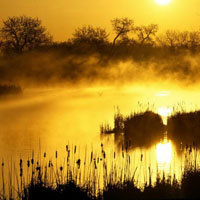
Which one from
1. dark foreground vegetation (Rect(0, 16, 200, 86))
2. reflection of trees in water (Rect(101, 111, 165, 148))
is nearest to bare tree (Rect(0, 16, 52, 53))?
dark foreground vegetation (Rect(0, 16, 200, 86))

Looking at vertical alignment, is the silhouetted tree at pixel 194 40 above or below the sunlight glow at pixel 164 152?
above

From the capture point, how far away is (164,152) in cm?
1215

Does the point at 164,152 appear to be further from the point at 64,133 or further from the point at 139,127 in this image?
the point at 64,133

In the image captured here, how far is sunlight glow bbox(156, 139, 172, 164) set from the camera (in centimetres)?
1062

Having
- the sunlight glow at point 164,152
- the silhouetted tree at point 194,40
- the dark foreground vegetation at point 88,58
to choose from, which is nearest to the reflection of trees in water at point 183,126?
the sunlight glow at point 164,152

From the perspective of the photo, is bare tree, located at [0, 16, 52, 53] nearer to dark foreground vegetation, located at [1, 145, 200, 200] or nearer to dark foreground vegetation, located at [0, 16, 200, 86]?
dark foreground vegetation, located at [0, 16, 200, 86]

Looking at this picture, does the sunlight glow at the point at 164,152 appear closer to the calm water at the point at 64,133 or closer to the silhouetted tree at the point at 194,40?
the calm water at the point at 64,133

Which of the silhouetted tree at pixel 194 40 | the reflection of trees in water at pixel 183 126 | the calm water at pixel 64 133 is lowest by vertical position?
the calm water at pixel 64 133

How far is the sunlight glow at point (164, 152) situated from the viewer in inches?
418

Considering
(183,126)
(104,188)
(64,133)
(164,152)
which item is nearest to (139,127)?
(183,126)

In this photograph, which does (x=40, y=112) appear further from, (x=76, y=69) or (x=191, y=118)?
(x=76, y=69)

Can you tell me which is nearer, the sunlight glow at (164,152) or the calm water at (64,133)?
the sunlight glow at (164,152)

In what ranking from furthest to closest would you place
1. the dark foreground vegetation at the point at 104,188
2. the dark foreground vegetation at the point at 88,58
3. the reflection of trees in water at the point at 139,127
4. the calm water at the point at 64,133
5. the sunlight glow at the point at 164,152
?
the dark foreground vegetation at the point at 88,58
the reflection of trees in water at the point at 139,127
the calm water at the point at 64,133
the sunlight glow at the point at 164,152
the dark foreground vegetation at the point at 104,188

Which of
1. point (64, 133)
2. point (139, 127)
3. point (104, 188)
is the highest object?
point (139, 127)
